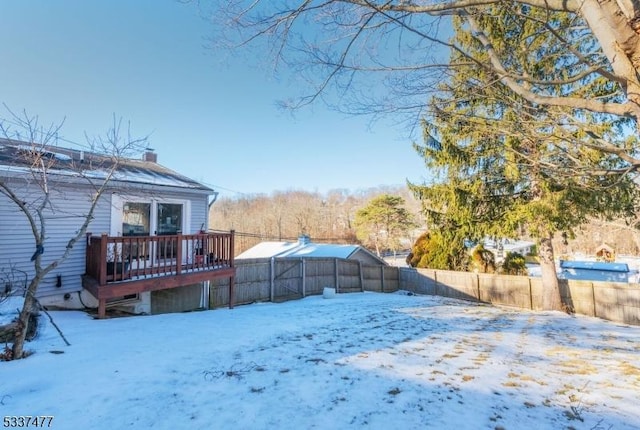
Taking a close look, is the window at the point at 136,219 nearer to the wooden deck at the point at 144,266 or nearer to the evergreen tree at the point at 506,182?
the wooden deck at the point at 144,266

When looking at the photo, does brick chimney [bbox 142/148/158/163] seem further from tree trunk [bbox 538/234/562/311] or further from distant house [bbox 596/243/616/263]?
distant house [bbox 596/243/616/263]

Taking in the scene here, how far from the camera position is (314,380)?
3.03m

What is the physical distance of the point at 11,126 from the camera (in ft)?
17.1

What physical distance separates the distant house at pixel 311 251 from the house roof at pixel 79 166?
6.83 meters

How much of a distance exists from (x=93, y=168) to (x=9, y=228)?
208 centimetres

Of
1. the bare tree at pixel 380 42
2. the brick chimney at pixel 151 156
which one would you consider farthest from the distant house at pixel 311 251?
the bare tree at pixel 380 42

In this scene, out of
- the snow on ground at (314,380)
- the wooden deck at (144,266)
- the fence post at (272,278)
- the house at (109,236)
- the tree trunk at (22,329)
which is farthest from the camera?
the fence post at (272,278)

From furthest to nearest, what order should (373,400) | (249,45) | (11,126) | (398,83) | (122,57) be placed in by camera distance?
(122,57)
(11,126)
(398,83)
(249,45)
(373,400)

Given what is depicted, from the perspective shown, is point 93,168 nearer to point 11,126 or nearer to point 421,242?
point 11,126

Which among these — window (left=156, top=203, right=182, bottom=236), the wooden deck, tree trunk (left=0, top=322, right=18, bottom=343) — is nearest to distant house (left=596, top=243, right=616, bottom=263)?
the wooden deck

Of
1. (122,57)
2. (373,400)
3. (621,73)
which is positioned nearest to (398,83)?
(621,73)

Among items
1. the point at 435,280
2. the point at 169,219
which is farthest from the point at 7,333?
the point at 435,280

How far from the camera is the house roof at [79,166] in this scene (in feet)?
19.3

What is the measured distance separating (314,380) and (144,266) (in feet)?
15.6
